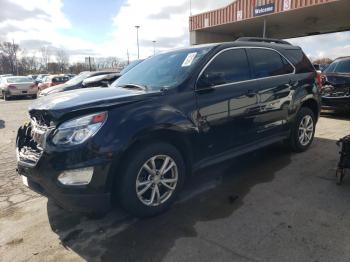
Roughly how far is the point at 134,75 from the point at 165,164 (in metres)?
1.57

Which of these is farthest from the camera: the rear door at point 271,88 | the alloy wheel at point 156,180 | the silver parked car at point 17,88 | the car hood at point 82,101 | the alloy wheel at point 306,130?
the silver parked car at point 17,88

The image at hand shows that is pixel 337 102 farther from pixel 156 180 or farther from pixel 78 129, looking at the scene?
pixel 78 129

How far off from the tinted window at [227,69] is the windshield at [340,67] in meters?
5.69

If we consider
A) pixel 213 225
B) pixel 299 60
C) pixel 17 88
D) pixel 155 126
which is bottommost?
pixel 213 225

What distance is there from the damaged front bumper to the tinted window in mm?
1501

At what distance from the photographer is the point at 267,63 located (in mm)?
4617

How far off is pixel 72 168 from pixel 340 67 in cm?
837

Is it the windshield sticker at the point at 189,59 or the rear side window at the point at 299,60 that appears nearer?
the windshield sticker at the point at 189,59

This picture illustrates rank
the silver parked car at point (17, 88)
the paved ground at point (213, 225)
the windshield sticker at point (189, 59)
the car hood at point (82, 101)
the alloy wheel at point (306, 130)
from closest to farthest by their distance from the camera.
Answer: the paved ground at point (213, 225), the car hood at point (82, 101), the windshield sticker at point (189, 59), the alloy wheel at point (306, 130), the silver parked car at point (17, 88)

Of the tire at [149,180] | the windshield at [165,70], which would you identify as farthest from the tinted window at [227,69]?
the tire at [149,180]

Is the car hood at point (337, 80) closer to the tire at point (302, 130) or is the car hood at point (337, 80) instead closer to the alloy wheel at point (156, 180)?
the tire at point (302, 130)

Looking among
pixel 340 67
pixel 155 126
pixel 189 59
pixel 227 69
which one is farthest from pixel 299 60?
pixel 340 67

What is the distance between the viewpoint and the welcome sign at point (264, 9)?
1671 cm

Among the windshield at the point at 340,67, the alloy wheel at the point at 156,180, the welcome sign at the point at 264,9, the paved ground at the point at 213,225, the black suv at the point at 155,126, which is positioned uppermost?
the welcome sign at the point at 264,9
